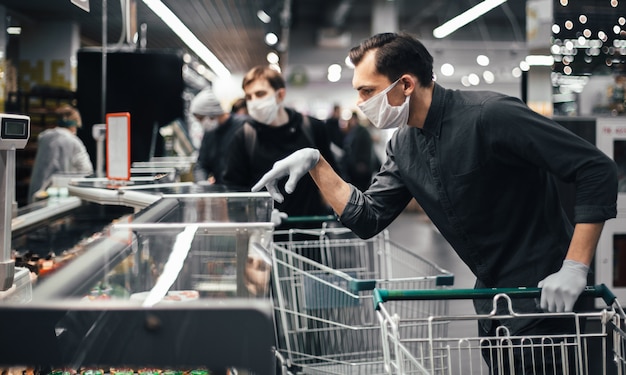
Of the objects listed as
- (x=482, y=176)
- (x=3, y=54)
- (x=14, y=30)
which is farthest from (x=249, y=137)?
(x=14, y=30)

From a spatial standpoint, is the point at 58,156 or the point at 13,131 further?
the point at 58,156

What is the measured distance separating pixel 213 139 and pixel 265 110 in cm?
276

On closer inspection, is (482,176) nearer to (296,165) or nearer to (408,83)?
(408,83)

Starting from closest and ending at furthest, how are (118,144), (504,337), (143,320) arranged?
(143,320), (504,337), (118,144)

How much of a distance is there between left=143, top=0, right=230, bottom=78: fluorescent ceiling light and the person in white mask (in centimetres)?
492

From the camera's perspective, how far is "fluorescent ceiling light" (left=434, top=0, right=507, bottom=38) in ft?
41.2

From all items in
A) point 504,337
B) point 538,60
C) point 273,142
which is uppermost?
point 538,60

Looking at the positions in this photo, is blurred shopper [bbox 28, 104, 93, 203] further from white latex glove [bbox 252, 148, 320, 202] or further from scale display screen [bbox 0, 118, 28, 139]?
scale display screen [bbox 0, 118, 28, 139]

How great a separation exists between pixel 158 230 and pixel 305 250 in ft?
5.92

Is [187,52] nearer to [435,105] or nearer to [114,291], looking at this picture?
[435,105]

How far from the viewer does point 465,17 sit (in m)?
Result: 15.1

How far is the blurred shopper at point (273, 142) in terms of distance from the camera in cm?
452

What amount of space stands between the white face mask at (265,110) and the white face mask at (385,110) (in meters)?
1.93

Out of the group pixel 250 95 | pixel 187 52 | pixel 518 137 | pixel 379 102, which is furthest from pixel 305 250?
pixel 187 52
